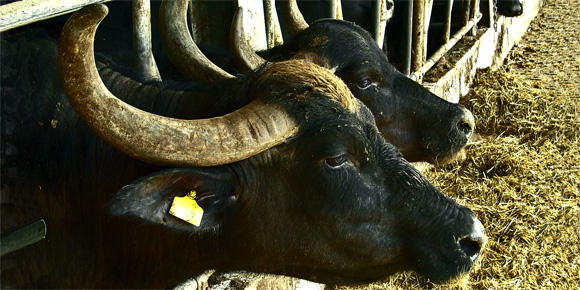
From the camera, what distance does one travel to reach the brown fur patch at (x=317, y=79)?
2.72 m

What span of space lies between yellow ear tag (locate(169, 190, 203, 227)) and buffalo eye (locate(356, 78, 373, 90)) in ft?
6.40

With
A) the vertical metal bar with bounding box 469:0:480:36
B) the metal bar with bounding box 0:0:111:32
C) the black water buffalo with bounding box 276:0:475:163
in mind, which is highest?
the metal bar with bounding box 0:0:111:32

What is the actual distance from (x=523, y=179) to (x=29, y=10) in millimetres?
5117

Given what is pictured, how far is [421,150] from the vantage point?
4523 millimetres

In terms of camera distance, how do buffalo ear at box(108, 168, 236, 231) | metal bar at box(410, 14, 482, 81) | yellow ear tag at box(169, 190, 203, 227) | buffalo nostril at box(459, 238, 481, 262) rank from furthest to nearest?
1. metal bar at box(410, 14, 482, 81)
2. buffalo nostril at box(459, 238, 481, 262)
3. yellow ear tag at box(169, 190, 203, 227)
4. buffalo ear at box(108, 168, 236, 231)

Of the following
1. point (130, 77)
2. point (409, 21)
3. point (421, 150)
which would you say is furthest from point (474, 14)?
point (130, 77)

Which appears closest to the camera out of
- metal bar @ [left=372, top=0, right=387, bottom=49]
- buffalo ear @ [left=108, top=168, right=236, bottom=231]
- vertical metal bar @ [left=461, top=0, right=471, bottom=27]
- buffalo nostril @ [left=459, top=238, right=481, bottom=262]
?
buffalo ear @ [left=108, top=168, right=236, bottom=231]

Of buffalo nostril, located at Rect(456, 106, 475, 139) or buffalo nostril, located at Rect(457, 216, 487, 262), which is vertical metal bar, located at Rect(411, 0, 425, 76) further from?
buffalo nostril, located at Rect(457, 216, 487, 262)

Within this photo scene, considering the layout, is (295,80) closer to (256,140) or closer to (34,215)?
(256,140)

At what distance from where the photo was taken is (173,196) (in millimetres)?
2428

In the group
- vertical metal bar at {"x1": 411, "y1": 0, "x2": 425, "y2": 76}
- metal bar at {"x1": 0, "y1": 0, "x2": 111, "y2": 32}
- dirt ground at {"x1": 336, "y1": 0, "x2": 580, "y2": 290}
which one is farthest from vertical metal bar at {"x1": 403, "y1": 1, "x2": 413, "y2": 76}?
metal bar at {"x1": 0, "y1": 0, "x2": 111, "y2": 32}

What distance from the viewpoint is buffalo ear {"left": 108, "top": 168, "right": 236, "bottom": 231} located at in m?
2.22

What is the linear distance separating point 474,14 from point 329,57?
595 centimetres

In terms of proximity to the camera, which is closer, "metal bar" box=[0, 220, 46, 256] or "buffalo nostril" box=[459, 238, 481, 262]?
"metal bar" box=[0, 220, 46, 256]
